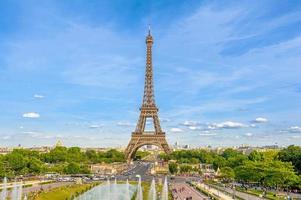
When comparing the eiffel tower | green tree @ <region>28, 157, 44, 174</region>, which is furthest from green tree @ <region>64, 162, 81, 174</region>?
the eiffel tower

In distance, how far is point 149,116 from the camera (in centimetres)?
8900

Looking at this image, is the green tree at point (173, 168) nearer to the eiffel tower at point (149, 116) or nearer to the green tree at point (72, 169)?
the eiffel tower at point (149, 116)

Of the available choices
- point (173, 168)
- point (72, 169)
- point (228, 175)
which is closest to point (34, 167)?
point (72, 169)

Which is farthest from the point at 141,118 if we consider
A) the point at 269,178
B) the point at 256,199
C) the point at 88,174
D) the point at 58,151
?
the point at 256,199

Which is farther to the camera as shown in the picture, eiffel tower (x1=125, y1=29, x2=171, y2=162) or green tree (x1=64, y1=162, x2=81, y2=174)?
eiffel tower (x1=125, y1=29, x2=171, y2=162)

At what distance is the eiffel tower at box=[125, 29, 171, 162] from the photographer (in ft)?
288

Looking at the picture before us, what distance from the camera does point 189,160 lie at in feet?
319

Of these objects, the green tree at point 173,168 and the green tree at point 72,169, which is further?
the green tree at point 173,168

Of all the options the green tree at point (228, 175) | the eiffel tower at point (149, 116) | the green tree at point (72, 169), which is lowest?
the green tree at point (228, 175)

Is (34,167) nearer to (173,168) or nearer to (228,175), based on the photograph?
(173,168)

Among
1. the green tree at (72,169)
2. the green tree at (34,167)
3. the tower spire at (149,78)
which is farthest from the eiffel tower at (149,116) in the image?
the green tree at (34,167)

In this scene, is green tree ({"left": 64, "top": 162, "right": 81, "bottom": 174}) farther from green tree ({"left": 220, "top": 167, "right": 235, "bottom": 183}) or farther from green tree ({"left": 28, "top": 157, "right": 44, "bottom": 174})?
green tree ({"left": 220, "top": 167, "right": 235, "bottom": 183})

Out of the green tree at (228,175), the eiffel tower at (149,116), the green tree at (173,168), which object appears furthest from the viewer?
the eiffel tower at (149,116)

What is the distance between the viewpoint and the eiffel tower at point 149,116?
87.9m
